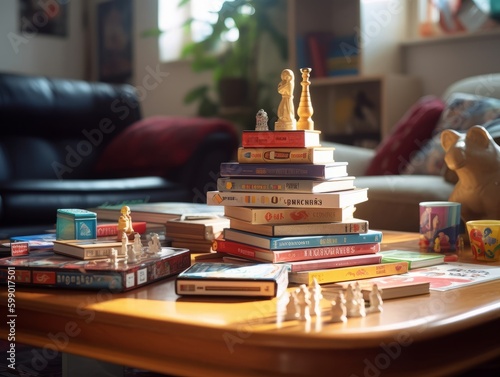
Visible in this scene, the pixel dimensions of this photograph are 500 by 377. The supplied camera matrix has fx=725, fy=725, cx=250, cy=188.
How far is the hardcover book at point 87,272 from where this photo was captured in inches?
42.1

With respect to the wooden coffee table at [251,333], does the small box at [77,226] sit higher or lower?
higher

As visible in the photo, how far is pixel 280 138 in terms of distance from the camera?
4.06 feet

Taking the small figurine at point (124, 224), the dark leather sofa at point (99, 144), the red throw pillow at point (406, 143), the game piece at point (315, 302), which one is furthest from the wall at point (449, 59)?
the game piece at point (315, 302)

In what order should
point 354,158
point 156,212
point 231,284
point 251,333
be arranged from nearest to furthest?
point 251,333 → point 231,284 → point 156,212 → point 354,158

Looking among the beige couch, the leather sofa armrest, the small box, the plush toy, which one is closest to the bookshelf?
the leather sofa armrest

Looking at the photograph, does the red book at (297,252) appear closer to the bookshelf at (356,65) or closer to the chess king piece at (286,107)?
Answer: the chess king piece at (286,107)

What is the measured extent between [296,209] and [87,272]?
36 centimetres

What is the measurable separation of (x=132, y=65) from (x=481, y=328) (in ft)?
13.5

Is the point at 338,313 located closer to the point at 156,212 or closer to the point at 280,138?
the point at 280,138

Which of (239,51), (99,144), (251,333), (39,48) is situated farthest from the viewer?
(39,48)

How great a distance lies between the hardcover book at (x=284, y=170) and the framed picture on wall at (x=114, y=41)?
147 inches

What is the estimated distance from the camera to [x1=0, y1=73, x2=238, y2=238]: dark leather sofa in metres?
2.95


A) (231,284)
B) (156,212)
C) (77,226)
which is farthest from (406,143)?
(231,284)

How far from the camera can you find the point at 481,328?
1.00 meters
